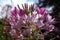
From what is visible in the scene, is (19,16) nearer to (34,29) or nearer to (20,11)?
(20,11)

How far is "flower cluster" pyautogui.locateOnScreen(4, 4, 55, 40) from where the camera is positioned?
6.74 ft

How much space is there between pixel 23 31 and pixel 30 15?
0.14 meters

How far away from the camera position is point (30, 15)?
2102 mm

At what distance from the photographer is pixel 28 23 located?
6.89ft

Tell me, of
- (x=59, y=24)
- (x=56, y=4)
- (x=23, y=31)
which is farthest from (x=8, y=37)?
(x=56, y=4)

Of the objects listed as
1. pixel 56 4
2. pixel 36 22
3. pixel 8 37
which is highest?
pixel 36 22

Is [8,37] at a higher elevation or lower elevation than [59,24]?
higher

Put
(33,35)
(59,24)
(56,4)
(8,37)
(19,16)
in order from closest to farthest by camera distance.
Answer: (19,16) → (33,35) → (8,37) → (59,24) → (56,4)

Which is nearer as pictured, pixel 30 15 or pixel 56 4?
pixel 30 15

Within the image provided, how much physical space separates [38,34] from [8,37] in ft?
1.04

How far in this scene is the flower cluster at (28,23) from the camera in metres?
2.05

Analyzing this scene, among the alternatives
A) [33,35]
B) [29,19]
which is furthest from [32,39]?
[29,19]

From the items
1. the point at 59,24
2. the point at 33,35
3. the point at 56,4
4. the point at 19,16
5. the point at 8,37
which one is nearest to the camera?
the point at 19,16

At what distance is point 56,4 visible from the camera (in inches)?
338
